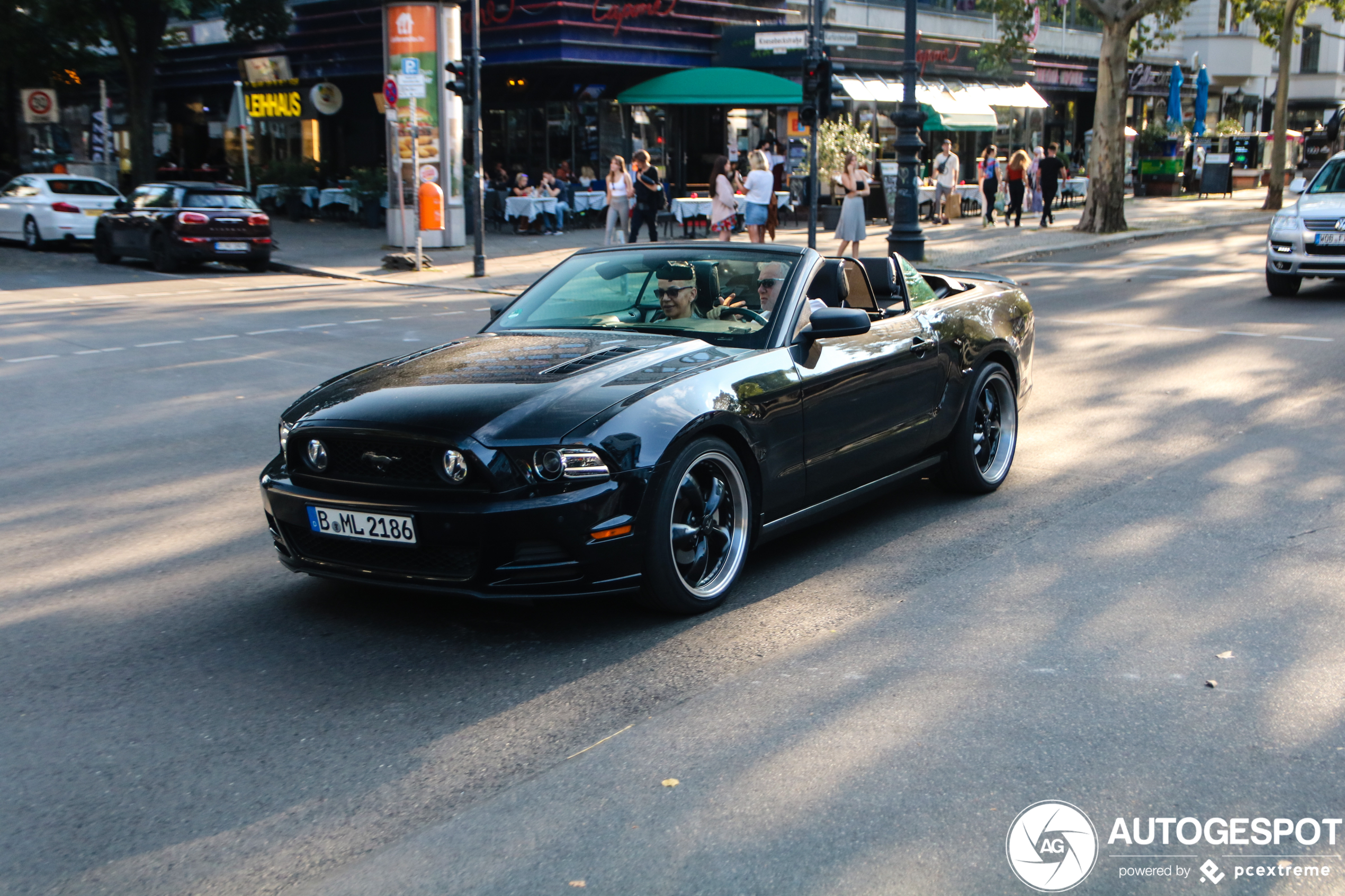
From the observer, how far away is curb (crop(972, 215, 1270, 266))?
897 inches

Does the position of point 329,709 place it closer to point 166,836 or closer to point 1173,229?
point 166,836

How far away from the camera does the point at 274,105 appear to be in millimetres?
39156

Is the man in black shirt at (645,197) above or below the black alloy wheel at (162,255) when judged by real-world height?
above

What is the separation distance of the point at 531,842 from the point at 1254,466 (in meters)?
5.71

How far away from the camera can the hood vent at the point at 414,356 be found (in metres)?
5.57

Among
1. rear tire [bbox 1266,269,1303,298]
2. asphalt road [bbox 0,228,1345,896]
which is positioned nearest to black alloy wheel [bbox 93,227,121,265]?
asphalt road [bbox 0,228,1345,896]

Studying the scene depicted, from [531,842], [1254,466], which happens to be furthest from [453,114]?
[531,842]

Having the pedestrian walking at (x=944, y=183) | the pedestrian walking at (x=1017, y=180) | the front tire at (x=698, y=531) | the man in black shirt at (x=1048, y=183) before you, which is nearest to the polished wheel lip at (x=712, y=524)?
the front tire at (x=698, y=531)

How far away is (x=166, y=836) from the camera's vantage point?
3.36 m

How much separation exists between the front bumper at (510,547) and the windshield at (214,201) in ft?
61.1

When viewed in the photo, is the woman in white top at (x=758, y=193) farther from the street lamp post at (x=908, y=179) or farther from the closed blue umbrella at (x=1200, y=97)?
the closed blue umbrella at (x=1200, y=97)

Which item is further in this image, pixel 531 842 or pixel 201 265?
pixel 201 265

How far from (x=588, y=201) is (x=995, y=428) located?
2333cm

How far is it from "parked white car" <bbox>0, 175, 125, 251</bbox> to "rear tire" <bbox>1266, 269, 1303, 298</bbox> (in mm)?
20309
